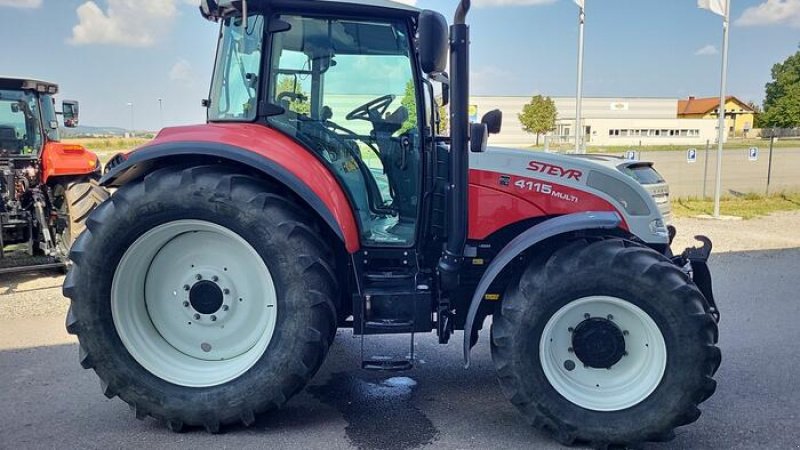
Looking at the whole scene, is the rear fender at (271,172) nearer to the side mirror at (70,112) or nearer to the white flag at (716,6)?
the side mirror at (70,112)

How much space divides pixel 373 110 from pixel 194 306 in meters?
1.61

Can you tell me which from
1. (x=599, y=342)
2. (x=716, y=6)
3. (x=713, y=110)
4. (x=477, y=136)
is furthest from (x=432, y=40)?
(x=713, y=110)

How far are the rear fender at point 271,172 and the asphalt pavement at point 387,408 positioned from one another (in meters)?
1.10

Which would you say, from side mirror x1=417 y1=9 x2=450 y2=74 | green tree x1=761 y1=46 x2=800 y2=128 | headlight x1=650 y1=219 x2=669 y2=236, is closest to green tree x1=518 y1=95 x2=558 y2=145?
green tree x1=761 y1=46 x2=800 y2=128

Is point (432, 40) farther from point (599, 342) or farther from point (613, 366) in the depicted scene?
point (613, 366)

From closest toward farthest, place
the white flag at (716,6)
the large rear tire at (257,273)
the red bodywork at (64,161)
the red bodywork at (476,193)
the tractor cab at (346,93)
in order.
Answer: the large rear tire at (257,273), the red bodywork at (476,193), the tractor cab at (346,93), the red bodywork at (64,161), the white flag at (716,6)

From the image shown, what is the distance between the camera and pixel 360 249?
147 inches

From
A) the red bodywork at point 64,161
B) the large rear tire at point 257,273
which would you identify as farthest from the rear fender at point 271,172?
the red bodywork at point 64,161

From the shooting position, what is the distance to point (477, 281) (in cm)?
393

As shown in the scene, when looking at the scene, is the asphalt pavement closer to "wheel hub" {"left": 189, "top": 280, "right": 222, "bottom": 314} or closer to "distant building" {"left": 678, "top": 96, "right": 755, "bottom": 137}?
"wheel hub" {"left": 189, "top": 280, "right": 222, "bottom": 314}

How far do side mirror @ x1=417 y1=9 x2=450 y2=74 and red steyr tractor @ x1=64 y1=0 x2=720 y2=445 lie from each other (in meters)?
0.01

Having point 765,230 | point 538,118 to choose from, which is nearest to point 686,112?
point 538,118

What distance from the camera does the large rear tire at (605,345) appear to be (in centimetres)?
328

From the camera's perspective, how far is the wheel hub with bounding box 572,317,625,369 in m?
3.44
